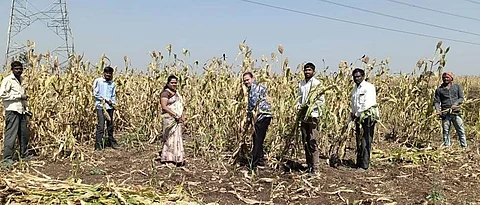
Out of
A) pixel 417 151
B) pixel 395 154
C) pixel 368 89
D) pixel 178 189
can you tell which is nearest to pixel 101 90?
pixel 178 189

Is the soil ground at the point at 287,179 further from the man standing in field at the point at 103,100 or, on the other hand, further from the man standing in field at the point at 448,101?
the man standing in field at the point at 448,101

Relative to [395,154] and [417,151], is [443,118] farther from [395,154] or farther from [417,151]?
[395,154]

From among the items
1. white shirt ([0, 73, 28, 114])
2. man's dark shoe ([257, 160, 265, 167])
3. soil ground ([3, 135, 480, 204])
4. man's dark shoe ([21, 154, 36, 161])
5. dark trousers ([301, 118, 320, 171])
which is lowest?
soil ground ([3, 135, 480, 204])

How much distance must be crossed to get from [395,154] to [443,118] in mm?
1626

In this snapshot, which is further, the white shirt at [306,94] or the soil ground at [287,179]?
the white shirt at [306,94]

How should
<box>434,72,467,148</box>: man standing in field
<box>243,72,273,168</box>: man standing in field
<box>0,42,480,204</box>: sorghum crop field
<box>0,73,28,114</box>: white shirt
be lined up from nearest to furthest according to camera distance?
1. <box>0,42,480,204</box>: sorghum crop field
2. <box>243,72,273,168</box>: man standing in field
3. <box>0,73,28,114</box>: white shirt
4. <box>434,72,467,148</box>: man standing in field

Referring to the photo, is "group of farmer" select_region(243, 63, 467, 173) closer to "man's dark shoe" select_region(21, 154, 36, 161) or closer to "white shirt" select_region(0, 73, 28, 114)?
"white shirt" select_region(0, 73, 28, 114)

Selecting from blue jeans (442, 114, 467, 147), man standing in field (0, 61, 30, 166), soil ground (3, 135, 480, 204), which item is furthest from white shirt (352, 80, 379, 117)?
man standing in field (0, 61, 30, 166)

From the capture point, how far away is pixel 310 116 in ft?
18.1

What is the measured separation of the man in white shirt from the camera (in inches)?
226

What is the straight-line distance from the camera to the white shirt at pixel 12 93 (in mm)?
5848

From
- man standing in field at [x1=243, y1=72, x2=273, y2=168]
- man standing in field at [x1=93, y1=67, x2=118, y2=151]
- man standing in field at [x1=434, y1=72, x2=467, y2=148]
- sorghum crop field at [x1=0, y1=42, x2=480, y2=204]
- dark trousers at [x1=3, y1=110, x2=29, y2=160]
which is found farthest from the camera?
man standing in field at [x1=434, y1=72, x2=467, y2=148]

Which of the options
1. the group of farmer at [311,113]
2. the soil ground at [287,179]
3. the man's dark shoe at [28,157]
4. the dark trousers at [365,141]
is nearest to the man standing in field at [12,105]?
the man's dark shoe at [28,157]

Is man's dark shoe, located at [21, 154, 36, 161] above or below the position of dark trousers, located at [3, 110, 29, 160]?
below
